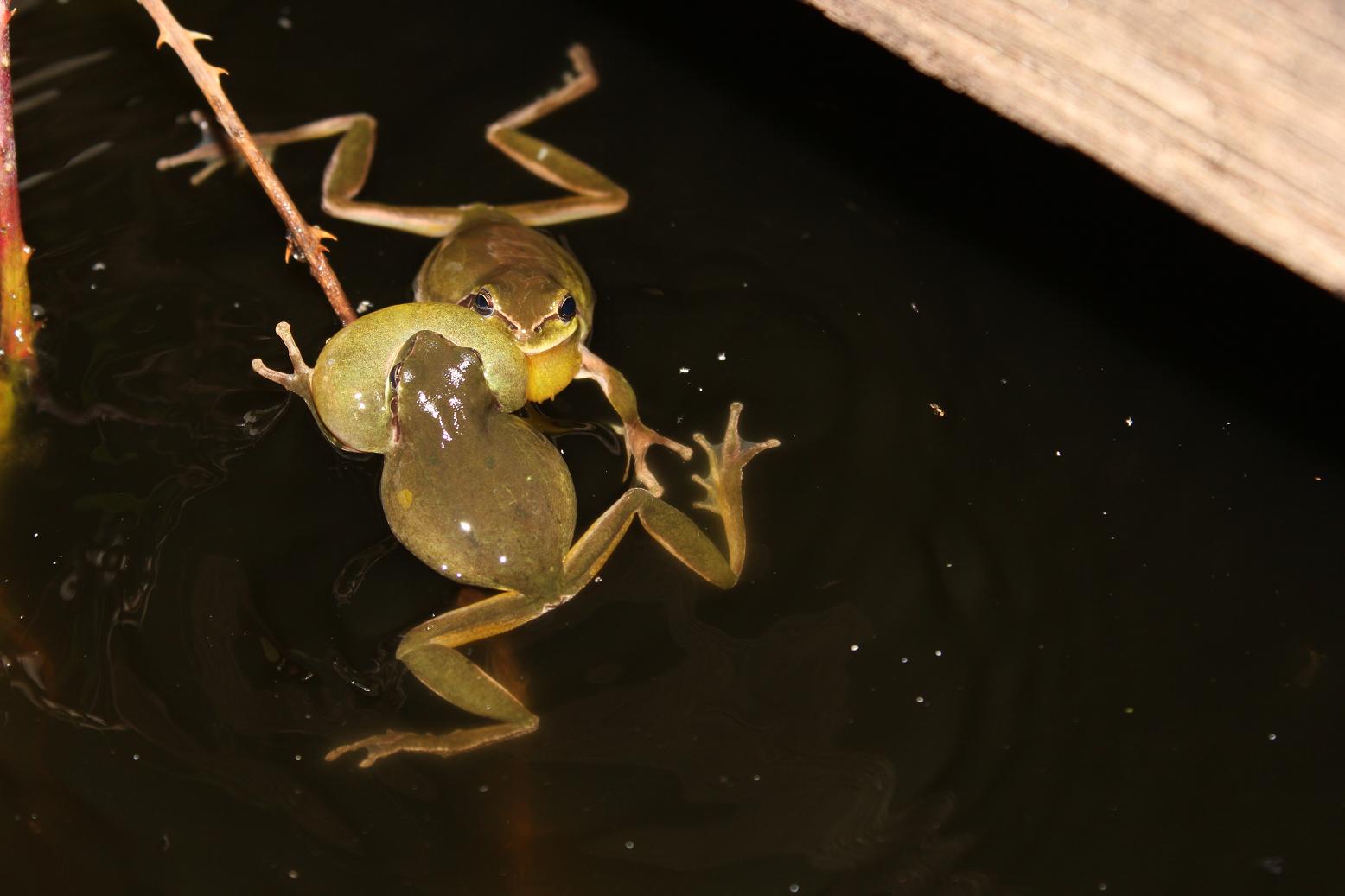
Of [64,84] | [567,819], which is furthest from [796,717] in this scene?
[64,84]

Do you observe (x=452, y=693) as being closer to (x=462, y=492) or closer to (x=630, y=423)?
(x=462, y=492)

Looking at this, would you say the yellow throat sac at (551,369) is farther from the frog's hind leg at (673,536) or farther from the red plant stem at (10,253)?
the red plant stem at (10,253)

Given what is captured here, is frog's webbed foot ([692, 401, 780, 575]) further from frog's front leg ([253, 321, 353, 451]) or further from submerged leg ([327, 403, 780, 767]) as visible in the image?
frog's front leg ([253, 321, 353, 451])

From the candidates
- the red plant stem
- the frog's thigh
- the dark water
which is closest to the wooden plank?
the dark water

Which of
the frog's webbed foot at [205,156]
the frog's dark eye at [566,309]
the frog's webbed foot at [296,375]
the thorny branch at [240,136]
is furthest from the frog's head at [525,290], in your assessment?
the frog's webbed foot at [205,156]

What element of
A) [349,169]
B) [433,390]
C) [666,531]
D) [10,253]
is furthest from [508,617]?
[349,169]

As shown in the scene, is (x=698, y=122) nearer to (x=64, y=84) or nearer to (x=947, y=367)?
(x=947, y=367)
